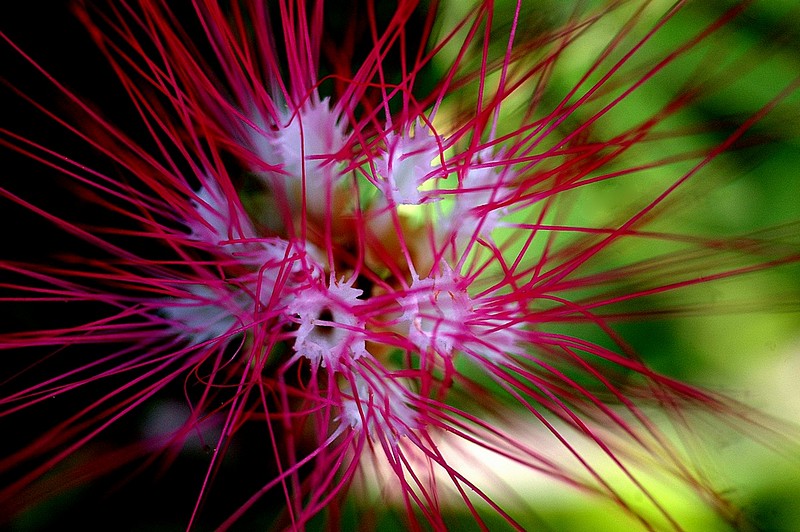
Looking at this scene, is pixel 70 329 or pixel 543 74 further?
pixel 543 74

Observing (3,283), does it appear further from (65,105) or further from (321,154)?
(321,154)

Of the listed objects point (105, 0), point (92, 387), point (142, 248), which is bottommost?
point (92, 387)

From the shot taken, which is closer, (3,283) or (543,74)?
(3,283)

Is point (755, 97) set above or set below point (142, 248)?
above

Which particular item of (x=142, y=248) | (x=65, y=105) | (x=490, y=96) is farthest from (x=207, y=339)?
(x=490, y=96)

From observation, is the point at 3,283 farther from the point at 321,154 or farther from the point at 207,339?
the point at 321,154

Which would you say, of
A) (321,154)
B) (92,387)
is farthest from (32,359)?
(321,154)
